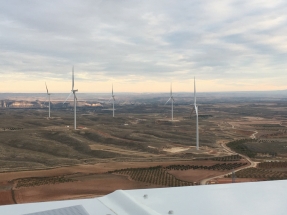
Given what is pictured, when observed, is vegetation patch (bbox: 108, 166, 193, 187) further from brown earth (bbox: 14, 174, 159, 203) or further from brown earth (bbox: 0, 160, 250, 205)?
brown earth (bbox: 14, 174, 159, 203)

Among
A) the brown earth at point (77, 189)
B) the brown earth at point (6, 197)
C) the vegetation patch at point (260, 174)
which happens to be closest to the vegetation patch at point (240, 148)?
the vegetation patch at point (260, 174)

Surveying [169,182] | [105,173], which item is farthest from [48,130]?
[169,182]

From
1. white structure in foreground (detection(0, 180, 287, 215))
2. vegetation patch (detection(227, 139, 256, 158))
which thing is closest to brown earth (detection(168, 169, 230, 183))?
vegetation patch (detection(227, 139, 256, 158))

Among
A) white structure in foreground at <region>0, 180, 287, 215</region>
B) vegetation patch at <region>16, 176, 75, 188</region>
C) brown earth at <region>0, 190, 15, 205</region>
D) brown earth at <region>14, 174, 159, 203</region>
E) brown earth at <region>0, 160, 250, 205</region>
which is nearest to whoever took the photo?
white structure in foreground at <region>0, 180, 287, 215</region>

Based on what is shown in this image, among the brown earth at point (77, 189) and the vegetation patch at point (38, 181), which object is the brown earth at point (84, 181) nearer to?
the brown earth at point (77, 189)

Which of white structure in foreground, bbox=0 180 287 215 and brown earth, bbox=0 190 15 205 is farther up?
white structure in foreground, bbox=0 180 287 215

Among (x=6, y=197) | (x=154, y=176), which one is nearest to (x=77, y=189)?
(x=6, y=197)

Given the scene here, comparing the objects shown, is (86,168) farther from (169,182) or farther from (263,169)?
(263,169)

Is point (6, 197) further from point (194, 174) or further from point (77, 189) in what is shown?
point (194, 174)
